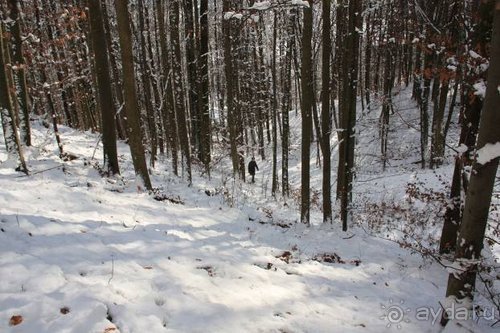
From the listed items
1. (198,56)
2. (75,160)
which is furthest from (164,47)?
(75,160)

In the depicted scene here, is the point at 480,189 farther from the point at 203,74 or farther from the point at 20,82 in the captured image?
the point at 203,74

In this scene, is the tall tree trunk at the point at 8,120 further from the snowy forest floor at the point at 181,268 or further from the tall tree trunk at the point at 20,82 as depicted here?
the tall tree trunk at the point at 20,82

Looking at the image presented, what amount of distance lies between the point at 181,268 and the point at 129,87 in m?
5.74

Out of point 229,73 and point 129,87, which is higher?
point 129,87

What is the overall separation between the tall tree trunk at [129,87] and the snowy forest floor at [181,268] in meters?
0.64

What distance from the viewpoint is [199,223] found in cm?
821

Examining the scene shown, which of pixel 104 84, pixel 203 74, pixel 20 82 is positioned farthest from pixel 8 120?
pixel 203 74

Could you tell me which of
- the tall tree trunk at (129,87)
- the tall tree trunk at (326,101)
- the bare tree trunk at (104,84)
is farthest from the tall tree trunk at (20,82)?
the tall tree trunk at (326,101)

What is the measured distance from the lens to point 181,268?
5.45m

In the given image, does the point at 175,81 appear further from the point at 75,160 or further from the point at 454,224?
the point at 454,224

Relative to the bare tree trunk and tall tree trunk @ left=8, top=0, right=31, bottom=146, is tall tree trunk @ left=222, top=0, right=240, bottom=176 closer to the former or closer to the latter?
the bare tree trunk

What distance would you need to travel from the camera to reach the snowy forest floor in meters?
4.09

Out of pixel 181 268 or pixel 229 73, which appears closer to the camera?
pixel 181 268

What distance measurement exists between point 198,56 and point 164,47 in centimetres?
153
